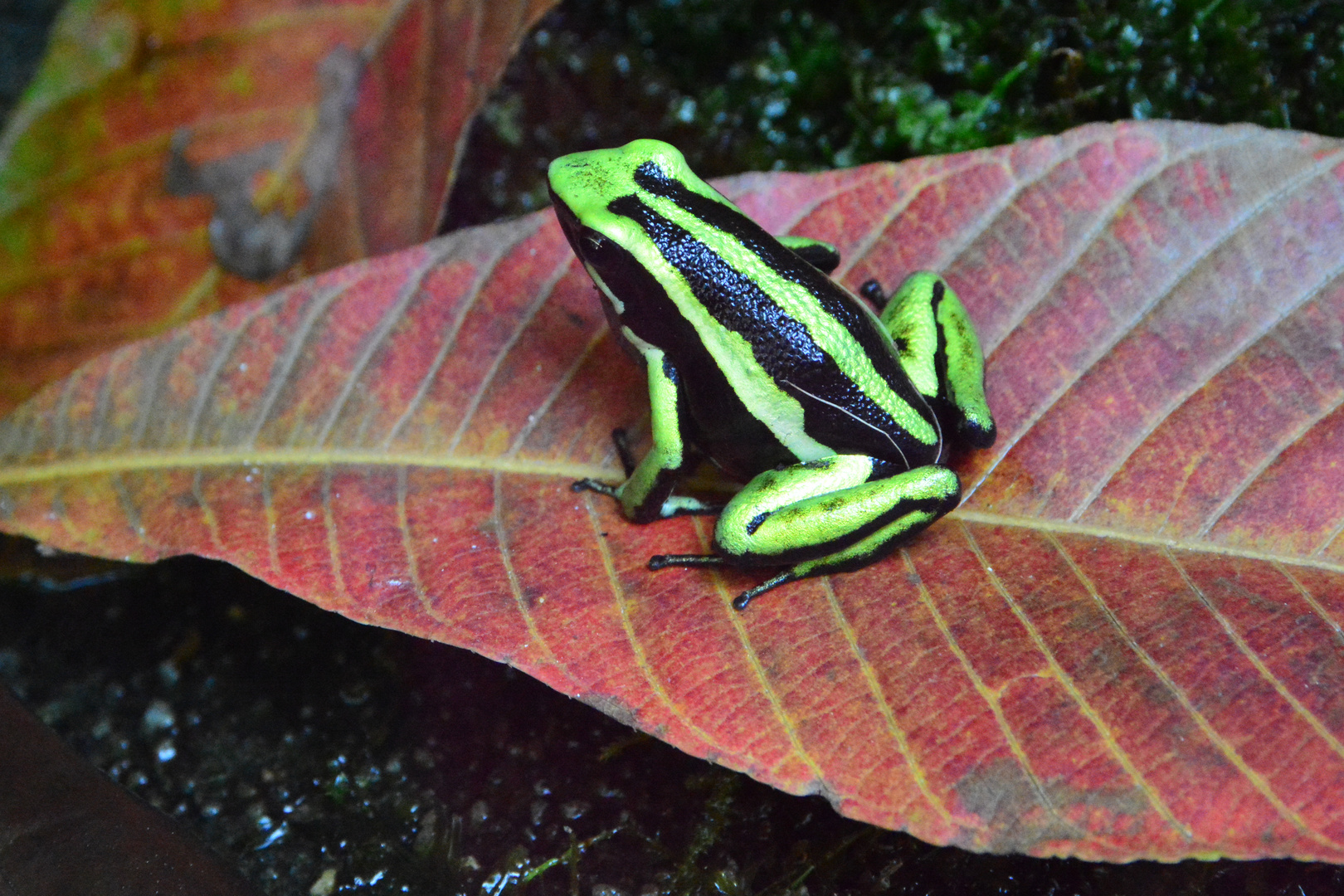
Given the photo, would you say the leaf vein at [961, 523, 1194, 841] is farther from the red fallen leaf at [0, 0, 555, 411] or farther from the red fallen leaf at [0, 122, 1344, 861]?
the red fallen leaf at [0, 0, 555, 411]

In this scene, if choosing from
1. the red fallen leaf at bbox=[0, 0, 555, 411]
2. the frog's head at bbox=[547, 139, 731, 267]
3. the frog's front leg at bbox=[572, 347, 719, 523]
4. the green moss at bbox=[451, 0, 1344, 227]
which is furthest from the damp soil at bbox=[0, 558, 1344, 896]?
the green moss at bbox=[451, 0, 1344, 227]

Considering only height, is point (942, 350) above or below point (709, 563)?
above

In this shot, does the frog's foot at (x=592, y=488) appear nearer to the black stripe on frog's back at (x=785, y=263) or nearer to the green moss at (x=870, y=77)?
the black stripe on frog's back at (x=785, y=263)

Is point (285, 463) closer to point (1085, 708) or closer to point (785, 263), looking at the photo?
point (785, 263)

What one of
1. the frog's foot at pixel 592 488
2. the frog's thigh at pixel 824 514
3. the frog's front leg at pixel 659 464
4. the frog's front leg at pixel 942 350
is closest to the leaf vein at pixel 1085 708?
the frog's thigh at pixel 824 514

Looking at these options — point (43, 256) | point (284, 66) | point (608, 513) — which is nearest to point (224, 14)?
point (284, 66)

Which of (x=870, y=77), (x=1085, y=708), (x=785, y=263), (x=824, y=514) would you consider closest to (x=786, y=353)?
(x=785, y=263)

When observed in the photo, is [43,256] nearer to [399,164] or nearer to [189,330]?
[189,330]
